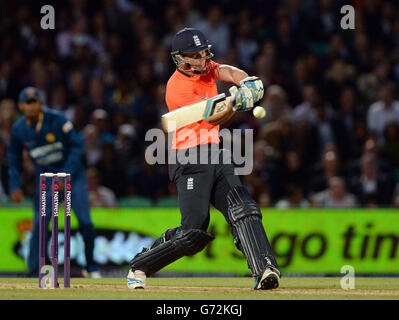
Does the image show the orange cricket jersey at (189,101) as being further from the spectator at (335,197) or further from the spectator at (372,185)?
Result: the spectator at (372,185)

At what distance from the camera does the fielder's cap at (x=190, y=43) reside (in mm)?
8102

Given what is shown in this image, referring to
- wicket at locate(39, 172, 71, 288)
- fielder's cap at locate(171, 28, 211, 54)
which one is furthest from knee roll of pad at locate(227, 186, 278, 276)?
wicket at locate(39, 172, 71, 288)

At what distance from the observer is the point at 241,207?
786cm

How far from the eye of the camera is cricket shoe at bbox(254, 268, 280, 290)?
7.64 metres

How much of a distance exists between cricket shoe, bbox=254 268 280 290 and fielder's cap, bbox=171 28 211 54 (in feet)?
6.72

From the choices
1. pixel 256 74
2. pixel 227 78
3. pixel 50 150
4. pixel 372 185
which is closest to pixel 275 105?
pixel 256 74

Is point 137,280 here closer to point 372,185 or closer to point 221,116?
point 221,116

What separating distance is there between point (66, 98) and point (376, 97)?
17.2 ft

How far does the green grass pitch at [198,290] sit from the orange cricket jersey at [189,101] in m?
1.33

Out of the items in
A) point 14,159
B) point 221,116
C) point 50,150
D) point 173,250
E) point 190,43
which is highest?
point 190,43

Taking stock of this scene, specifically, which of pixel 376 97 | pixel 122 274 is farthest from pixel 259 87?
pixel 376 97

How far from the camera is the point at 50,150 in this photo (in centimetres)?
1057

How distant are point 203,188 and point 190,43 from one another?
1.30m

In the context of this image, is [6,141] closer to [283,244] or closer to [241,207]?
[283,244]
